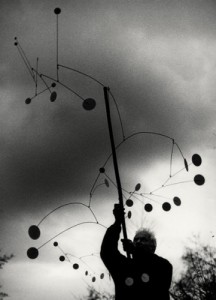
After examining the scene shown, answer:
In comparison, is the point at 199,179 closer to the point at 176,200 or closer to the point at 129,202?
the point at 176,200

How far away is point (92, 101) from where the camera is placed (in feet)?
10.7

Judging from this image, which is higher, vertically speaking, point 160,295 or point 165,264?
point 165,264

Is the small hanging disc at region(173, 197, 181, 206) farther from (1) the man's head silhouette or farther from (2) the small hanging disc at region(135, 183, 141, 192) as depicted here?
(1) the man's head silhouette

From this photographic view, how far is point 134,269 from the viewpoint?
246 centimetres

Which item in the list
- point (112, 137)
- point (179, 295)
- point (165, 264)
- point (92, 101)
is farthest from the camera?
point (179, 295)

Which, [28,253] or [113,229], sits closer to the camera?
[113,229]

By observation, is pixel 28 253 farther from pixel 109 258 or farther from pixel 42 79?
pixel 42 79

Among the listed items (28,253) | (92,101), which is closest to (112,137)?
(92,101)

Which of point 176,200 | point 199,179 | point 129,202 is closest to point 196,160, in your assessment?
point 199,179

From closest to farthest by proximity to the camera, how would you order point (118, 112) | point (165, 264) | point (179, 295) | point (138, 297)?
1. point (138, 297)
2. point (165, 264)
3. point (118, 112)
4. point (179, 295)

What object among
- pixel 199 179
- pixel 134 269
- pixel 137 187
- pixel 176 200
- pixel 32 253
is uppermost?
pixel 199 179

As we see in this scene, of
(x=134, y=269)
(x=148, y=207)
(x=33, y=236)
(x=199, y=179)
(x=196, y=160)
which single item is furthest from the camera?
(x=148, y=207)

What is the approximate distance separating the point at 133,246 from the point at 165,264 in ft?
0.92

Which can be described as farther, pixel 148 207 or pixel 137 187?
pixel 148 207
